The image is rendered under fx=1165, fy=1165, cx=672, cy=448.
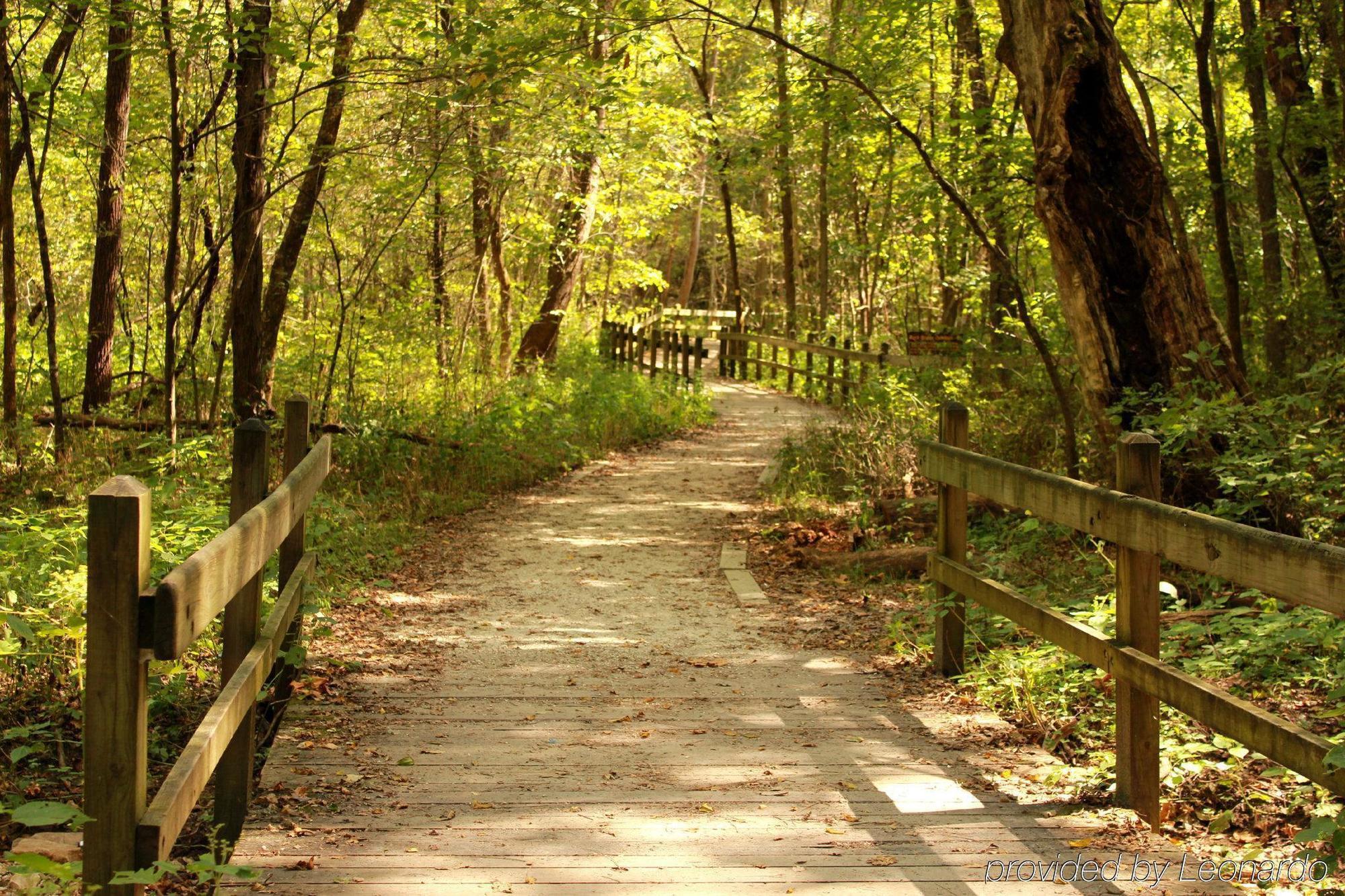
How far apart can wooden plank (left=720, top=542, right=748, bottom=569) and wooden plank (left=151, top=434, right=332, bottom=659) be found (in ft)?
16.2

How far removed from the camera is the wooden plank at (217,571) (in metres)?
2.40

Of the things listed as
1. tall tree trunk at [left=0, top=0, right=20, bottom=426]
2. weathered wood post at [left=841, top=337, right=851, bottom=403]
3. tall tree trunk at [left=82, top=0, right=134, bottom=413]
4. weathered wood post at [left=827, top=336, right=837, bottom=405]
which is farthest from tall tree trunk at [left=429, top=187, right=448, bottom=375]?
weathered wood post at [left=827, top=336, right=837, bottom=405]

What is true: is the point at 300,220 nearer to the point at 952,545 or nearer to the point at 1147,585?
the point at 952,545

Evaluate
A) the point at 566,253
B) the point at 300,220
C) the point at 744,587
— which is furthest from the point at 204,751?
the point at 566,253

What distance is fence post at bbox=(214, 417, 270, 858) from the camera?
12.5 feet

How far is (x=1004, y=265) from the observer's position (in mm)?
9133

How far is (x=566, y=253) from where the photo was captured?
19.1 m

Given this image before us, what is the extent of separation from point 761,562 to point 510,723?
4303 millimetres

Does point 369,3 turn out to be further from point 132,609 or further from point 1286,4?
point 132,609

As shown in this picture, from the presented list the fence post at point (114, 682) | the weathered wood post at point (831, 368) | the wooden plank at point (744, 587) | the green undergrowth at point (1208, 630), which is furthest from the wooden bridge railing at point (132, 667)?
the weathered wood post at point (831, 368)

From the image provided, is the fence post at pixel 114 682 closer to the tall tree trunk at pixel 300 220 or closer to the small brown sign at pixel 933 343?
the tall tree trunk at pixel 300 220

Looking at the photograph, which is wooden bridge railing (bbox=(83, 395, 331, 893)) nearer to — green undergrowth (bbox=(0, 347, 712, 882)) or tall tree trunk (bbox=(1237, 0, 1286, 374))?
green undergrowth (bbox=(0, 347, 712, 882))

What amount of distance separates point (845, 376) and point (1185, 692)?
15812mm

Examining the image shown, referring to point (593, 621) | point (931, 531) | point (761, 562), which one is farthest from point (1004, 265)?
point (593, 621)
